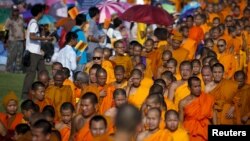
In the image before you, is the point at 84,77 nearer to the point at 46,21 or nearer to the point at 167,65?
the point at 167,65

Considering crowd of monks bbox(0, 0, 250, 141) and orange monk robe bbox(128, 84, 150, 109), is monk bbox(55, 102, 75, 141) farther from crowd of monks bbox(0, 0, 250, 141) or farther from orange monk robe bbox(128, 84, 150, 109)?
A: orange monk robe bbox(128, 84, 150, 109)

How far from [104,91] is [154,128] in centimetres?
319

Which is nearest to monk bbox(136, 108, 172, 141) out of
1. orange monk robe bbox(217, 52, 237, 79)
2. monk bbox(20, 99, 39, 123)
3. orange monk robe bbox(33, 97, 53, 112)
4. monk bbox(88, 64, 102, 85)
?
monk bbox(20, 99, 39, 123)

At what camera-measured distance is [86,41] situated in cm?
1895

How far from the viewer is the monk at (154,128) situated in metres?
11.6

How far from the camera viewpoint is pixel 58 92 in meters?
14.7

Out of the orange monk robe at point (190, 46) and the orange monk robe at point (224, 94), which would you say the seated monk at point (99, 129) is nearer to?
the orange monk robe at point (224, 94)

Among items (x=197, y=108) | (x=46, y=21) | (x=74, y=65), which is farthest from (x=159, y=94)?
(x=46, y=21)

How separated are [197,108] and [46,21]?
1196cm

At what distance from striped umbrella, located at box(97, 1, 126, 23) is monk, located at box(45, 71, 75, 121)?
19.7 feet

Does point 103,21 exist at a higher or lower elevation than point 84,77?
higher

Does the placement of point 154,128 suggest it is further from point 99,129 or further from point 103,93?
Result: point 103,93

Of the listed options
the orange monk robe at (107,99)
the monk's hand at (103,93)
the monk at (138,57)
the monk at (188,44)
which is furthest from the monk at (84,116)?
the monk at (188,44)

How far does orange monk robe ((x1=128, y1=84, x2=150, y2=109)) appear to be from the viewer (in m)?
14.4
